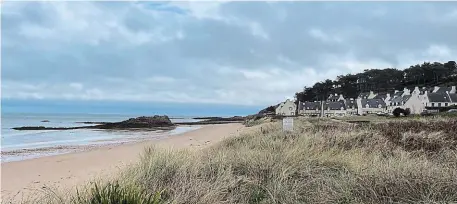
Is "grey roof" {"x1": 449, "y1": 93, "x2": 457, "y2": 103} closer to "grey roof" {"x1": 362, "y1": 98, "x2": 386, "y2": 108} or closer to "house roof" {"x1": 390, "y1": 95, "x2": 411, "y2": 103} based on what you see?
"house roof" {"x1": 390, "y1": 95, "x2": 411, "y2": 103}

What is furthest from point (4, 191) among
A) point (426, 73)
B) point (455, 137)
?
point (426, 73)

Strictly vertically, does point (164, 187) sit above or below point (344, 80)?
below

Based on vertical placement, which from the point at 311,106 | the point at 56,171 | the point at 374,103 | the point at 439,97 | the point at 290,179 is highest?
the point at 439,97

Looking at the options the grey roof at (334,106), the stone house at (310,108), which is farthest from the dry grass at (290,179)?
the grey roof at (334,106)

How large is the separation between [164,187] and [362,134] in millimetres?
8046

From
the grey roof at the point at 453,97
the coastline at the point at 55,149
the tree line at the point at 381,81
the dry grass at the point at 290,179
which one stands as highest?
the tree line at the point at 381,81

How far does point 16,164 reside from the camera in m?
12.9

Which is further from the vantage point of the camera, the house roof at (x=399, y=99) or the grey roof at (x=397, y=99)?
the grey roof at (x=397, y=99)

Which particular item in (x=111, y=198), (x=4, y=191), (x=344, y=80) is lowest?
(x=4, y=191)

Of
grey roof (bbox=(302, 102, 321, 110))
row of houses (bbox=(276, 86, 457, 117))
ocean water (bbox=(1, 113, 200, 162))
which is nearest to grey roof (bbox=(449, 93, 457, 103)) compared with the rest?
row of houses (bbox=(276, 86, 457, 117))

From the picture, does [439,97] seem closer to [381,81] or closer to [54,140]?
[381,81]

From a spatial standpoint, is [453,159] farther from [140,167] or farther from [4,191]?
[4,191]

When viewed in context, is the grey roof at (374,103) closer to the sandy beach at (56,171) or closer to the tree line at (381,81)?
the tree line at (381,81)

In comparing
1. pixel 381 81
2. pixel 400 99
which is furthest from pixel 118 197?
pixel 381 81
